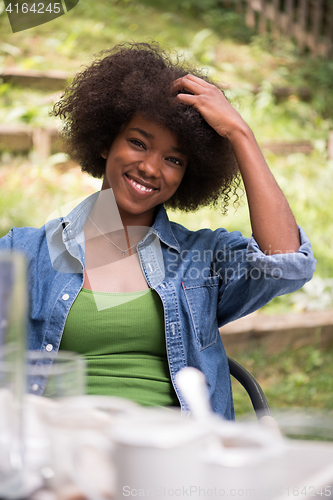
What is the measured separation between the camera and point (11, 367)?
622 mm

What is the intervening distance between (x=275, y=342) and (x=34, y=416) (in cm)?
267

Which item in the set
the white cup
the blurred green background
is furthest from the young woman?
the blurred green background

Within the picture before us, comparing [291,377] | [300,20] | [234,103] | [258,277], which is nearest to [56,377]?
[258,277]

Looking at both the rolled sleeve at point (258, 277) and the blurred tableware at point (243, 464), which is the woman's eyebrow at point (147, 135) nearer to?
the rolled sleeve at point (258, 277)

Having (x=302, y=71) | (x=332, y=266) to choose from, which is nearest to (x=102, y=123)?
(x=332, y=266)

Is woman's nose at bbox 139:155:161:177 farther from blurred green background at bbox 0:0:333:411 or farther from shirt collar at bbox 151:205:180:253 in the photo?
blurred green background at bbox 0:0:333:411

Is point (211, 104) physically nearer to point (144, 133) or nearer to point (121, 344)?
point (144, 133)

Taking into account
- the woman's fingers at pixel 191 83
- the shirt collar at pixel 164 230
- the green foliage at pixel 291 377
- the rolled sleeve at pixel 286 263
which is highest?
the woman's fingers at pixel 191 83

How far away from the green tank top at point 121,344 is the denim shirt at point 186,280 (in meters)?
0.04

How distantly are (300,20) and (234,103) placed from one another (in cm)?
419

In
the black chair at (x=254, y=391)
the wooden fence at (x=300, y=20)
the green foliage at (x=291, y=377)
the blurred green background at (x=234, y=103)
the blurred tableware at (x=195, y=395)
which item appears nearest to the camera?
the blurred tableware at (x=195, y=395)

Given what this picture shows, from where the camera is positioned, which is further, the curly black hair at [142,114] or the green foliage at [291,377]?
the green foliage at [291,377]

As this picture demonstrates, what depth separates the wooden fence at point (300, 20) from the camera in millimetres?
5852

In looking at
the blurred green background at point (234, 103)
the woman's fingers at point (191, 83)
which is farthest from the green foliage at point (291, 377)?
the woman's fingers at point (191, 83)
